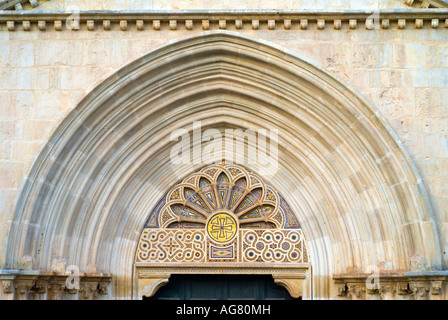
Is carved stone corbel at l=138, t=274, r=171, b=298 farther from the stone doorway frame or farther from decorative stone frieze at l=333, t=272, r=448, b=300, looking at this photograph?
decorative stone frieze at l=333, t=272, r=448, b=300

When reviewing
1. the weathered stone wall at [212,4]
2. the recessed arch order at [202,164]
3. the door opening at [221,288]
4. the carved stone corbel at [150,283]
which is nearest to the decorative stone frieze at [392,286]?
the recessed arch order at [202,164]

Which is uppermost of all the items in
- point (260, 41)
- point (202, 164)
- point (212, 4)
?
point (212, 4)

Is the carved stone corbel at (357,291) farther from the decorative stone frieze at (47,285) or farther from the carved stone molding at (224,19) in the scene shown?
the carved stone molding at (224,19)

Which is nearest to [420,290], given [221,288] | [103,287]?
[221,288]

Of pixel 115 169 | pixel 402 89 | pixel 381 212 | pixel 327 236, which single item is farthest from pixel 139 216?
pixel 402 89

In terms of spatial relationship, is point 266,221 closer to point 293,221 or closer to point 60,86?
point 293,221

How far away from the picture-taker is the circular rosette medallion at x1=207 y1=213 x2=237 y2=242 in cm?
742

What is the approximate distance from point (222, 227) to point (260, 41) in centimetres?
220

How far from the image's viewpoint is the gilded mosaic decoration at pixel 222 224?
24.2 ft

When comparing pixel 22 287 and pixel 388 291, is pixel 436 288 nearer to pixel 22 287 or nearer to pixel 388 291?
pixel 388 291

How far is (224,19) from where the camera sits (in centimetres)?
678

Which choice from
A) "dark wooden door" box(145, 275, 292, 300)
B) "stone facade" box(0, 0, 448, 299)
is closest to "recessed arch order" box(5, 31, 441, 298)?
"stone facade" box(0, 0, 448, 299)

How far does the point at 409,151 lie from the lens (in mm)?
6574
